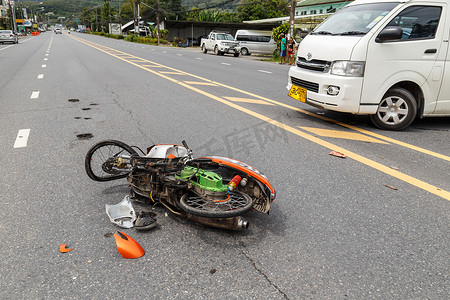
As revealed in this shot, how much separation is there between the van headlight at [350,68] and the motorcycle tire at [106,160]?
389 centimetres

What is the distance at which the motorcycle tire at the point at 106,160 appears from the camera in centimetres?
378

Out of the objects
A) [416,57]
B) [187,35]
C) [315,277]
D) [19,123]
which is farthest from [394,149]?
[187,35]

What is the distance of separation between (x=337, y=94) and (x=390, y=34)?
47.5 inches

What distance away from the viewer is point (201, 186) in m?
3.02

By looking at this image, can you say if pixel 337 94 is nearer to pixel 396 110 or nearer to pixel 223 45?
pixel 396 110

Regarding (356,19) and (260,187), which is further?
(356,19)

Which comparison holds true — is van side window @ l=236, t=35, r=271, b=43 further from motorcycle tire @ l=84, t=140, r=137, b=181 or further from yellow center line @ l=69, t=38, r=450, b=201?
motorcycle tire @ l=84, t=140, r=137, b=181

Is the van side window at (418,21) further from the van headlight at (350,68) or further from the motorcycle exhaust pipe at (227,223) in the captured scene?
the motorcycle exhaust pipe at (227,223)

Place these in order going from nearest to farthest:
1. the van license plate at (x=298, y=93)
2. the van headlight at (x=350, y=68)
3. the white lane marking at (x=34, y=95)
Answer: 1. the van headlight at (x=350, y=68)
2. the van license plate at (x=298, y=93)
3. the white lane marking at (x=34, y=95)

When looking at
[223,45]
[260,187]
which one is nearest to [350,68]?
[260,187]

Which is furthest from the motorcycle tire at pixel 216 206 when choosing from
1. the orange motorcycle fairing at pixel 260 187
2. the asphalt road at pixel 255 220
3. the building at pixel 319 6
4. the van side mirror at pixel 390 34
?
the building at pixel 319 6

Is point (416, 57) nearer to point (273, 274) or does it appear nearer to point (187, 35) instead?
point (273, 274)

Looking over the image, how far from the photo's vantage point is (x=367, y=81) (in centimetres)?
607

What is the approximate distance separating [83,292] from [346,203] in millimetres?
2448
